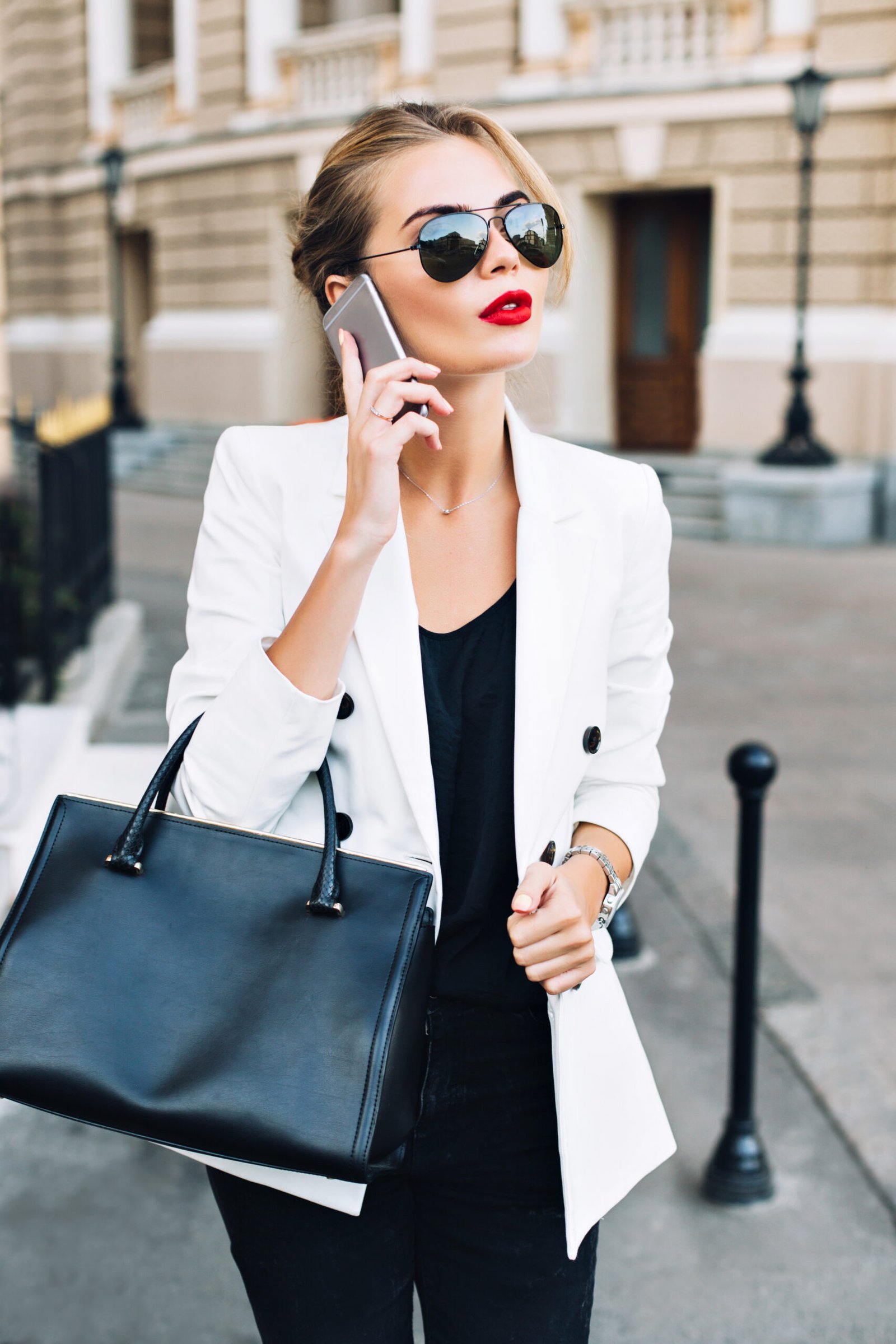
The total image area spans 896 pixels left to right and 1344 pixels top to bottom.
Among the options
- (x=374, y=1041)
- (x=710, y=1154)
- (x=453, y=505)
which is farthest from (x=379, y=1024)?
(x=710, y=1154)

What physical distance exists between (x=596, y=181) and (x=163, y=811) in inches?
661

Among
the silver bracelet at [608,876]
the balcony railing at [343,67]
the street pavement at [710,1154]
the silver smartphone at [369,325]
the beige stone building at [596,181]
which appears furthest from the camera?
the balcony railing at [343,67]

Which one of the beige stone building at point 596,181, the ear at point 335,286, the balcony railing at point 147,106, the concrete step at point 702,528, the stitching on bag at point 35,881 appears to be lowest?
the concrete step at point 702,528

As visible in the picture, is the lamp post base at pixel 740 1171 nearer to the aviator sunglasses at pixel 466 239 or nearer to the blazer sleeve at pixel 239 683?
the blazer sleeve at pixel 239 683

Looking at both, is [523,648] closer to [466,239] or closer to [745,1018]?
[466,239]

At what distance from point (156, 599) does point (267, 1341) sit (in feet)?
29.7

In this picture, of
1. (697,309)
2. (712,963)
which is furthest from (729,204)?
(712,963)

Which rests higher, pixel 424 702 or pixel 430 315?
pixel 430 315

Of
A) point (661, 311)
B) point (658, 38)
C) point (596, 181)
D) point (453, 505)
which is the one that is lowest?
point (453, 505)

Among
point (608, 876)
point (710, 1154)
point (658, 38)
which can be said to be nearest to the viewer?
point (608, 876)

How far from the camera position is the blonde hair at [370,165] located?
1687mm

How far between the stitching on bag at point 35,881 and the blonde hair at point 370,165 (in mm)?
725

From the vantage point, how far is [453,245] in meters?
1.61

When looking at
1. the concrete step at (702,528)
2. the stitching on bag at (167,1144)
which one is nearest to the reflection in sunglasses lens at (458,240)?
the stitching on bag at (167,1144)
